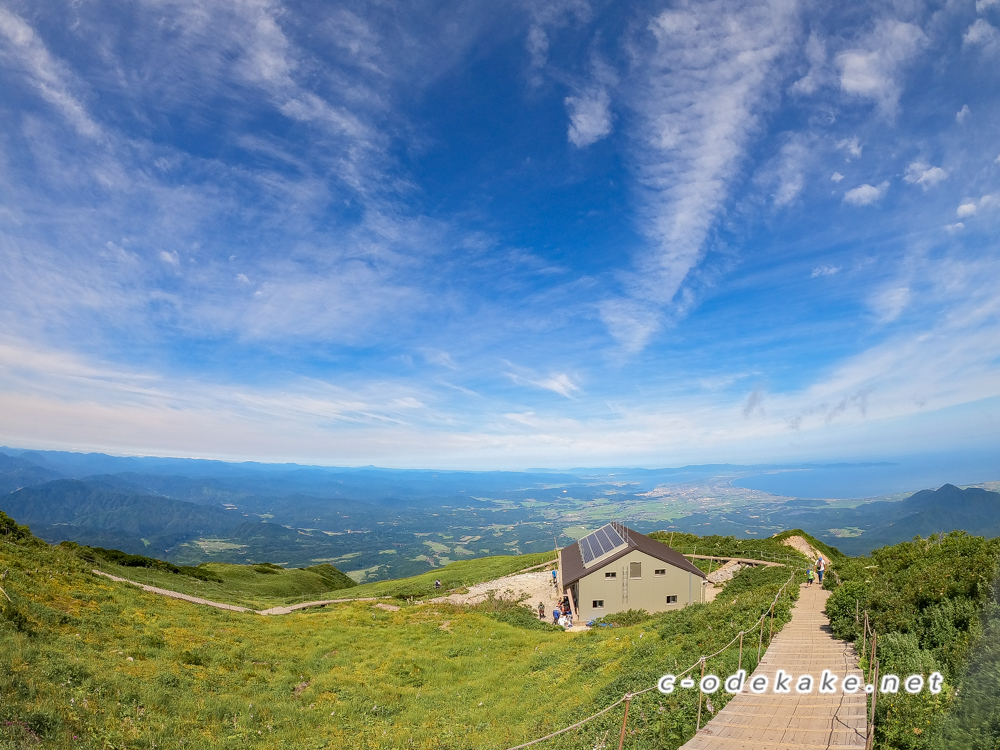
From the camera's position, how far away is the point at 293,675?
76.2ft

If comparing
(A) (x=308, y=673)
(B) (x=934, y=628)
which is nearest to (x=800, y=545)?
(B) (x=934, y=628)

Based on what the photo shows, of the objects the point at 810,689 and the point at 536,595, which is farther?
the point at 536,595

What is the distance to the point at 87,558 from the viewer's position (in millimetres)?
46594

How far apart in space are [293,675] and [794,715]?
23.2m

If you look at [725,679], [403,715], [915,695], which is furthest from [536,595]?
[915,695]

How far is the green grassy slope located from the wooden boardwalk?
1.18 m

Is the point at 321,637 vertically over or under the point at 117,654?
under

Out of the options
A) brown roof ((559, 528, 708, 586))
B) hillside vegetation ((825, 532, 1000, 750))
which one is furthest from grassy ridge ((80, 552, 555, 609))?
hillside vegetation ((825, 532, 1000, 750))

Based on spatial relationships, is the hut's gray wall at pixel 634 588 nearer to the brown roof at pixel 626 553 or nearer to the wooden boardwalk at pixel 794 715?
the brown roof at pixel 626 553

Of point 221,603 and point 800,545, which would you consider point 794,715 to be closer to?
point 221,603

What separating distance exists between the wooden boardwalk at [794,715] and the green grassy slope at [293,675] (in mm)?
1179

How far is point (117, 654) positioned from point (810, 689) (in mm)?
27679

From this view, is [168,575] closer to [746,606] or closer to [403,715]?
[403,715]

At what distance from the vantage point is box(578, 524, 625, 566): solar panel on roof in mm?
46219
